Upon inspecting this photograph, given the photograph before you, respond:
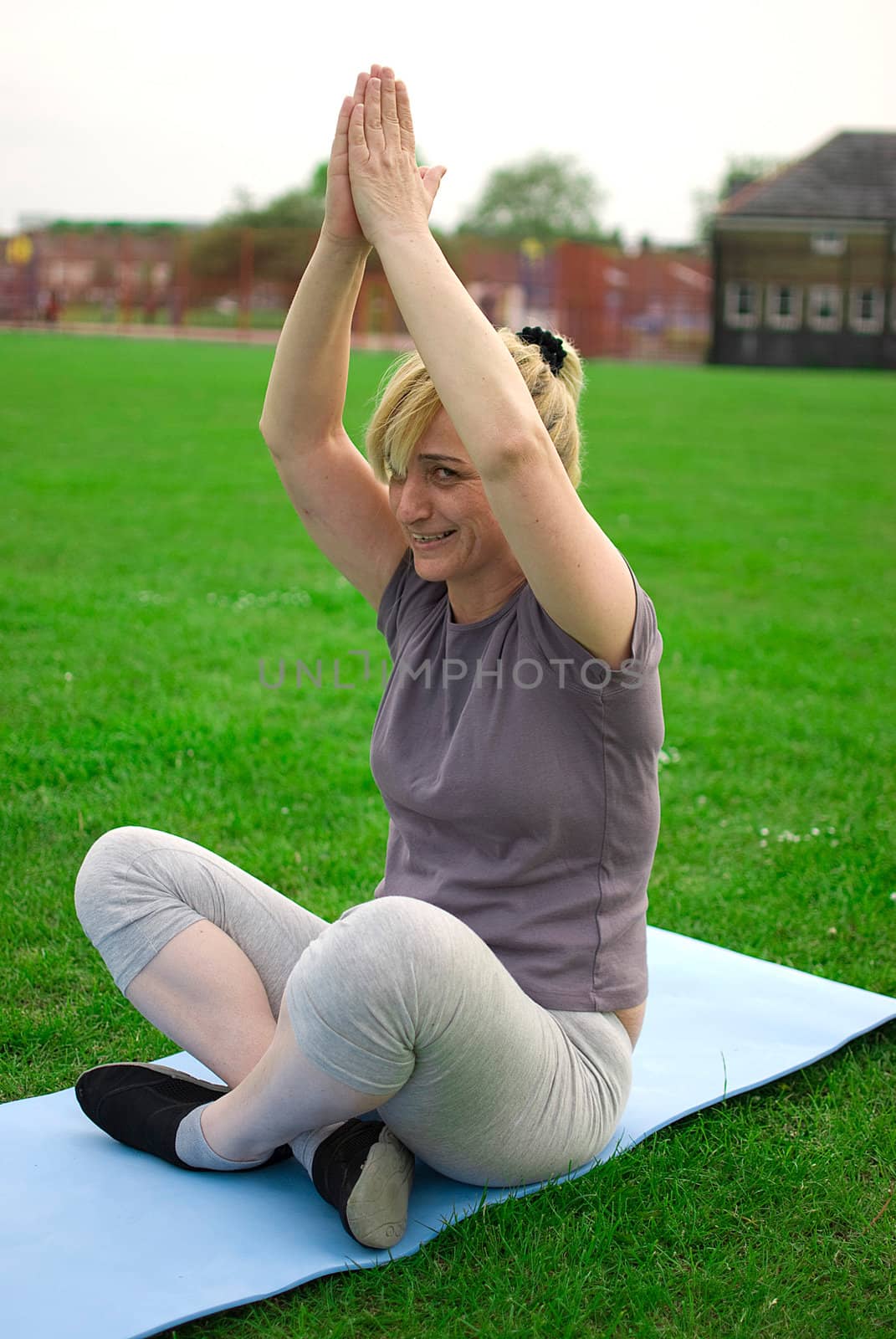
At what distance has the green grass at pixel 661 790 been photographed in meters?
2.02

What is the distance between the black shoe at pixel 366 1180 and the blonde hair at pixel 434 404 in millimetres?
1039

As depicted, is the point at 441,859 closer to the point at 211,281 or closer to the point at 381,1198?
the point at 381,1198

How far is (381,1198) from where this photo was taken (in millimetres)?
1995

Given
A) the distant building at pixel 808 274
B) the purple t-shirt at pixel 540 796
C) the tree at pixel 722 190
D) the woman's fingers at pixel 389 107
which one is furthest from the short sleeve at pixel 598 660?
the tree at pixel 722 190

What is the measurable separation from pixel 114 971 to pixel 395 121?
4.62ft

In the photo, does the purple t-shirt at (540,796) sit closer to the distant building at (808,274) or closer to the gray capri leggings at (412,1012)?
the gray capri leggings at (412,1012)

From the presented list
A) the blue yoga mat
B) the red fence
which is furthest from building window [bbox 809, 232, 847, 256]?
the blue yoga mat

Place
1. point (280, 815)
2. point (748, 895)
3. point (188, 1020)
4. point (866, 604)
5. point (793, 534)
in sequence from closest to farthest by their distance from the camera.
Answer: point (188, 1020) < point (748, 895) < point (280, 815) < point (866, 604) < point (793, 534)

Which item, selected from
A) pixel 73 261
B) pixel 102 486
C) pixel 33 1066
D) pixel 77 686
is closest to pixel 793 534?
pixel 102 486

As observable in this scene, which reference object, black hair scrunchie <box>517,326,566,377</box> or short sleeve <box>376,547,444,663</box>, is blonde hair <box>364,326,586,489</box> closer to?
black hair scrunchie <box>517,326,566,377</box>

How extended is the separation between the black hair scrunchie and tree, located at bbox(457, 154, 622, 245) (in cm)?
8938

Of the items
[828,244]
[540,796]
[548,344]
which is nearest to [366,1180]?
[540,796]

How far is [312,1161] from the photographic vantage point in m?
2.07

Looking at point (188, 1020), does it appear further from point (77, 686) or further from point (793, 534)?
point (793, 534)
